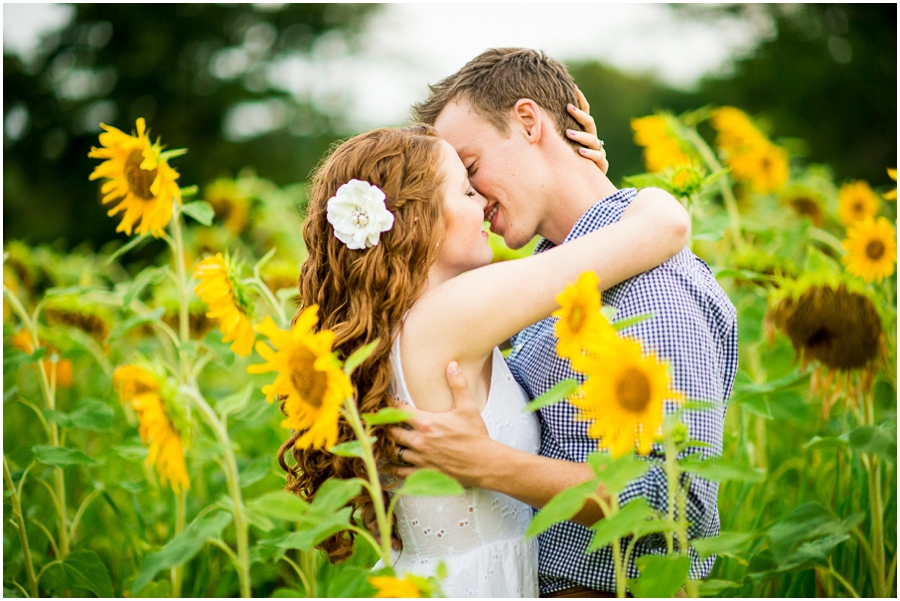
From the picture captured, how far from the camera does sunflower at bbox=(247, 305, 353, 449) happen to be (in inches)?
35.4

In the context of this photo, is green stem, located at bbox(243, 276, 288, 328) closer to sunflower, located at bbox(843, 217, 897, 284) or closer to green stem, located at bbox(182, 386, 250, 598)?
green stem, located at bbox(182, 386, 250, 598)

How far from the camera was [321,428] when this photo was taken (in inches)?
36.1

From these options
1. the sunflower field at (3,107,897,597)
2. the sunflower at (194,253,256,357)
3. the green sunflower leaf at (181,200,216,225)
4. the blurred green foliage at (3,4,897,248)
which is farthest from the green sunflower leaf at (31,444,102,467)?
the blurred green foliage at (3,4,897,248)

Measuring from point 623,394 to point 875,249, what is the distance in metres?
1.23

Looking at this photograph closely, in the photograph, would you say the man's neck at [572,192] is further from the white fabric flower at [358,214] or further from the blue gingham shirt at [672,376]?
the white fabric flower at [358,214]

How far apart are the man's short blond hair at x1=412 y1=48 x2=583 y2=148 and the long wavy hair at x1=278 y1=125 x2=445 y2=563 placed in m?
0.24

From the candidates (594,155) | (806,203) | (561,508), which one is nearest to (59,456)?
(561,508)

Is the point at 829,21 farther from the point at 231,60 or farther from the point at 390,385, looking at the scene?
the point at 390,385

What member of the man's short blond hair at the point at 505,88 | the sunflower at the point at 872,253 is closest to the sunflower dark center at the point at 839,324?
the sunflower at the point at 872,253

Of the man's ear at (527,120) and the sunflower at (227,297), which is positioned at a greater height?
the man's ear at (527,120)

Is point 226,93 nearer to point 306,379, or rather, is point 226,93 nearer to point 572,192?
point 572,192

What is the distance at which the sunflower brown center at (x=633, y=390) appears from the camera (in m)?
0.88

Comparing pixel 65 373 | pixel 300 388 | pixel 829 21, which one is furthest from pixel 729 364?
pixel 829 21

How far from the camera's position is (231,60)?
288 inches
